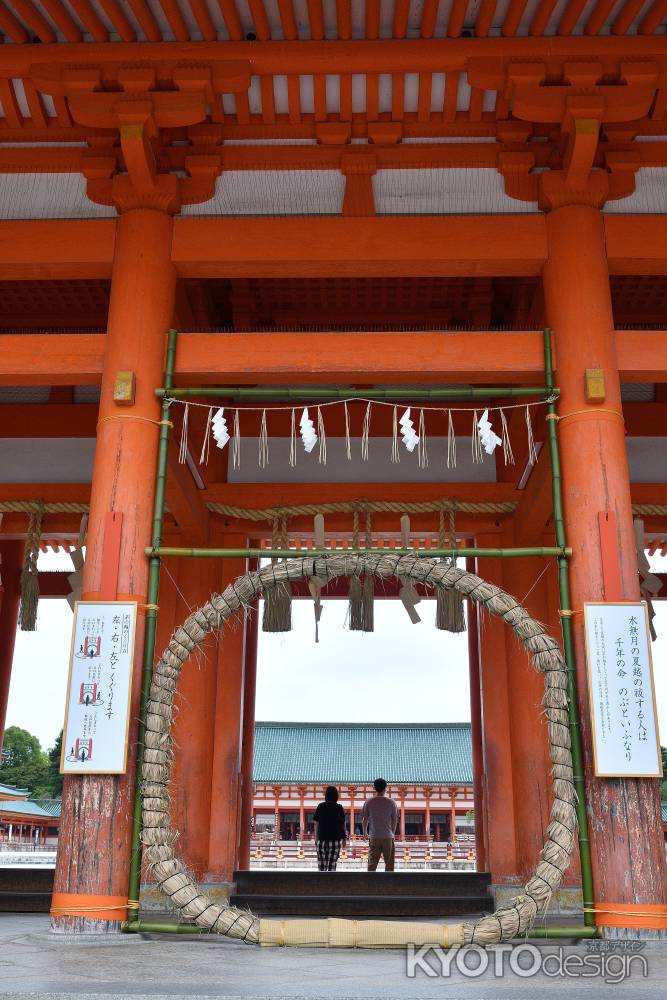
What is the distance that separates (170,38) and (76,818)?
4149 millimetres

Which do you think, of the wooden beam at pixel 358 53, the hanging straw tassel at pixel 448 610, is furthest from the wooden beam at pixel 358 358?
the hanging straw tassel at pixel 448 610

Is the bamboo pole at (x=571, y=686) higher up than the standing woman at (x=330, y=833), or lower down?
higher up

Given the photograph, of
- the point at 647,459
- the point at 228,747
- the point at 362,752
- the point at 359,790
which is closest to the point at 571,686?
the point at 647,459

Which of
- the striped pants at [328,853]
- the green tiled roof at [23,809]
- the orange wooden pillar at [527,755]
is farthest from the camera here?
the green tiled roof at [23,809]

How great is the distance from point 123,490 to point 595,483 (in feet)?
8.03

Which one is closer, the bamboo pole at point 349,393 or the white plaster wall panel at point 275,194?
the bamboo pole at point 349,393

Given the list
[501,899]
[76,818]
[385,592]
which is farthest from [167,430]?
[385,592]

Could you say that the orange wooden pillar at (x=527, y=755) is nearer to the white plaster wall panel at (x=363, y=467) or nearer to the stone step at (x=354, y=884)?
the stone step at (x=354, y=884)

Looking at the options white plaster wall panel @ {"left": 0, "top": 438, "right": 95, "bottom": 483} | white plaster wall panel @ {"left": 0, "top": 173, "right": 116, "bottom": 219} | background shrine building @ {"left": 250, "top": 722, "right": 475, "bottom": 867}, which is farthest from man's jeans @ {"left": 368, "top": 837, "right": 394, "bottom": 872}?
background shrine building @ {"left": 250, "top": 722, "right": 475, "bottom": 867}

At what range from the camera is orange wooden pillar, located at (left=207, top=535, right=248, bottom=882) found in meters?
6.70

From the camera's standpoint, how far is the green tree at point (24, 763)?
2673 cm

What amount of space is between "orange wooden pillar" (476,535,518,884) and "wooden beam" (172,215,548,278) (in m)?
2.82

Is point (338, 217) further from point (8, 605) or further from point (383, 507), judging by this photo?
point (8, 605)

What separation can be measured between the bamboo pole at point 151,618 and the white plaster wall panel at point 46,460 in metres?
2.77
